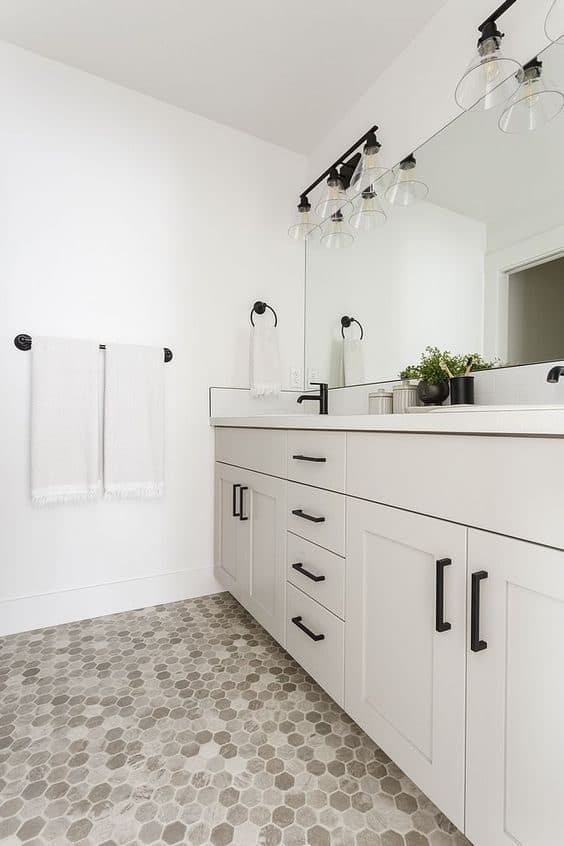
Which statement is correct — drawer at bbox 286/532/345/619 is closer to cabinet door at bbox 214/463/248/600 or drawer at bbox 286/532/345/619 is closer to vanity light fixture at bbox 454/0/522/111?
cabinet door at bbox 214/463/248/600

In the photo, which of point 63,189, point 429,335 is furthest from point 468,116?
point 63,189

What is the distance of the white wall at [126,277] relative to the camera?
1.76 metres

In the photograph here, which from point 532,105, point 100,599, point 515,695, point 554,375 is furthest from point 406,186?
point 100,599

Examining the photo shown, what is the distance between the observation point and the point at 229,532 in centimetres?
197

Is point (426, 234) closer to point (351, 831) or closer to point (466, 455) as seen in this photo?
point (466, 455)

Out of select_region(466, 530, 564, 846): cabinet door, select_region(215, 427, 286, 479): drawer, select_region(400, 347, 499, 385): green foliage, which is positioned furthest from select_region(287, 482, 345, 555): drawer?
select_region(400, 347, 499, 385): green foliage

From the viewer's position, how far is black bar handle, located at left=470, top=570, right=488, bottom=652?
2.47ft

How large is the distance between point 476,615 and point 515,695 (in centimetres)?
13

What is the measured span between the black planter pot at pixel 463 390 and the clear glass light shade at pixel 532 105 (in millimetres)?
756

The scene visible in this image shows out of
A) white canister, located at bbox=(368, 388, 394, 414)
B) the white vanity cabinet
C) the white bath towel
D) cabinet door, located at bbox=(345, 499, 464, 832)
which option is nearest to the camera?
cabinet door, located at bbox=(345, 499, 464, 832)

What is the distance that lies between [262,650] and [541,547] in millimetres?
1235

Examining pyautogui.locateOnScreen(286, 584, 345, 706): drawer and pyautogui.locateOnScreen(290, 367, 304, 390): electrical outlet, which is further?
pyautogui.locateOnScreen(290, 367, 304, 390): electrical outlet

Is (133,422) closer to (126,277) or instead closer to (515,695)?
(126,277)

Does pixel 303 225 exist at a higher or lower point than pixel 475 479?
higher
